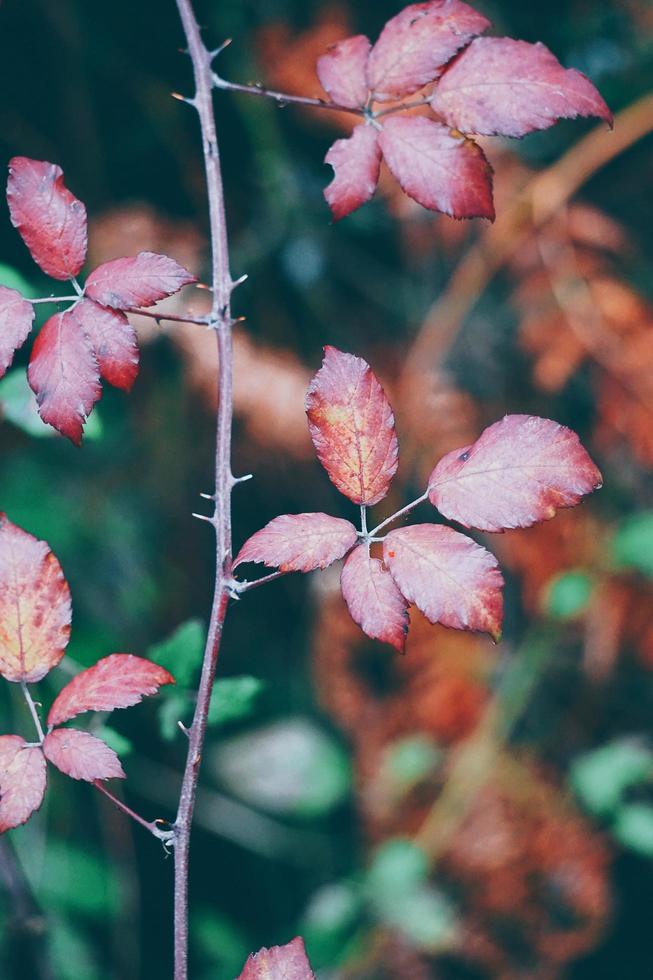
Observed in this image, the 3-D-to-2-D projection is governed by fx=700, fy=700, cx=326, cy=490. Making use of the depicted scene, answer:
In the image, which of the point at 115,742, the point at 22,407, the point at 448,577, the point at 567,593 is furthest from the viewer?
the point at 567,593

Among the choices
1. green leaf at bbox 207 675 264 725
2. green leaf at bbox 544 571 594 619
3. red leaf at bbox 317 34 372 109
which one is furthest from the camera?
green leaf at bbox 544 571 594 619

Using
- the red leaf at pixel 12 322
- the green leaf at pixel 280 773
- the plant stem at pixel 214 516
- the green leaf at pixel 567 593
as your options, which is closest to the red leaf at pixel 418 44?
the plant stem at pixel 214 516

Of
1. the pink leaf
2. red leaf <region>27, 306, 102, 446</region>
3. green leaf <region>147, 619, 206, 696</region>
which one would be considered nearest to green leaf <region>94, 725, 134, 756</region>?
green leaf <region>147, 619, 206, 696</region>

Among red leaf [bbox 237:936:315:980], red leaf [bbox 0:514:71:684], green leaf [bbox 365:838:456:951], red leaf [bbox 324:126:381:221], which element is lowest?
green leaf [bbox 365:838:456:951]

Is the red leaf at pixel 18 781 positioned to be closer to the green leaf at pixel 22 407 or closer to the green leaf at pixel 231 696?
the green leaf at pixel 231 696

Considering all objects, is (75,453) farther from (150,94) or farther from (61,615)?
(61,615)

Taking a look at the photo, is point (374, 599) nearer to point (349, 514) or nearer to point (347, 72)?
point (347, 72)

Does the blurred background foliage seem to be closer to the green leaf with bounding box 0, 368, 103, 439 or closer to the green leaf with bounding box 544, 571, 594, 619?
the green leaf with bounding box 544, 571, 594, 619

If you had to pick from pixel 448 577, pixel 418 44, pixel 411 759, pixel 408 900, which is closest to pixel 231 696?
pixel 448 577
